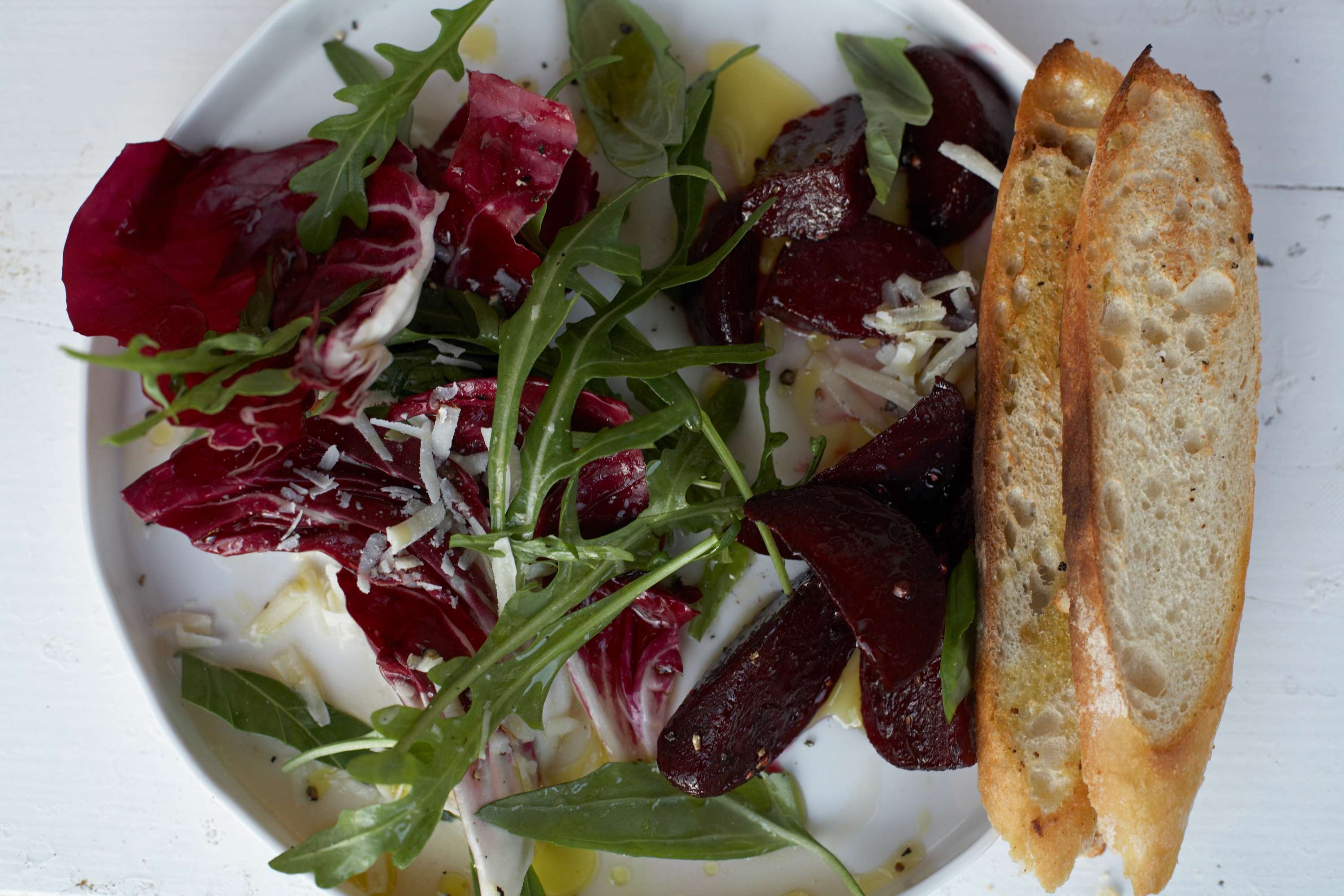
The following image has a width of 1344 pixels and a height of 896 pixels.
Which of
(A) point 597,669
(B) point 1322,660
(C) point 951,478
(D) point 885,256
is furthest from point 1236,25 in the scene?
(A) point 597,669

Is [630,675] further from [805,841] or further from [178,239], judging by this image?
[178,239]

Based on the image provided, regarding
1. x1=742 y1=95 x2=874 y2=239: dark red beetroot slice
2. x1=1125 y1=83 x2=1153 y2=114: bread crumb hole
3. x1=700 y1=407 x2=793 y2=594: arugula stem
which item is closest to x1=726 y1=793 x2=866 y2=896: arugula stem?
x1=700 y1=407 x2=793 y2=594: arugula stem

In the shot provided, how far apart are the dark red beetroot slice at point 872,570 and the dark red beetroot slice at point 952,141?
54 centimetres

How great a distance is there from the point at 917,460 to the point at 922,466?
21 millimetres

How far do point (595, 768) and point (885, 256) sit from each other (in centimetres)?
102

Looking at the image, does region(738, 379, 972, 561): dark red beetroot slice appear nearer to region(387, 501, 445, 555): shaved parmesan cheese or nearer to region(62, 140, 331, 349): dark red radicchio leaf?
region(387, 501, 445, 555): shaved parmesan cheese

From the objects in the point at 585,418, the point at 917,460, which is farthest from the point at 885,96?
the point at 585,418

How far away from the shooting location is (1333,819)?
1609mm

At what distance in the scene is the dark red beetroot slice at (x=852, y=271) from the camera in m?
1.41

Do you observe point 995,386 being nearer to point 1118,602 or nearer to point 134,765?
point 1118,602

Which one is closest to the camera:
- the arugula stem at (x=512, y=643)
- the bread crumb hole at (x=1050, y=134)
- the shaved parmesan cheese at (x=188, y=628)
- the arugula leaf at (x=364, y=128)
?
the arugula stem at (x=512, y=643)

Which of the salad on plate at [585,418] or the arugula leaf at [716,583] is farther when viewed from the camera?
the arugula leaf at [716,583]

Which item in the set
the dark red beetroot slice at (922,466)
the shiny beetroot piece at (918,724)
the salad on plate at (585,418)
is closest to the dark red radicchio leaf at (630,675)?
the salad on plate at (585,418)

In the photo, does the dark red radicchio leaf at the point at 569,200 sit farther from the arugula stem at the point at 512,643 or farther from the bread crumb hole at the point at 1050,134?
the bread crumb hole at the point at 1050,134
